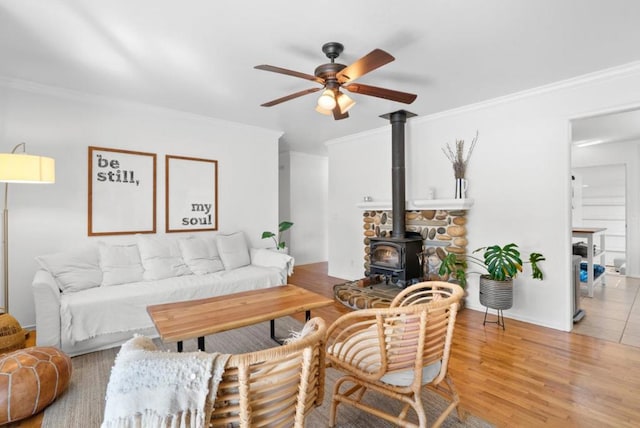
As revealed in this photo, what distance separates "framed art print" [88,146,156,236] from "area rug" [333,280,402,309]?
8.58 ft

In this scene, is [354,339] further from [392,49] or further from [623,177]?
[623,177]

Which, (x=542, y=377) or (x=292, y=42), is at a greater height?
(x=292, y=42)

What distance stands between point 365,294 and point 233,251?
1828 millimetres

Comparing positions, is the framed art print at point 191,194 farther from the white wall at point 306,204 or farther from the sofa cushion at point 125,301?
the white wall at point 306,204

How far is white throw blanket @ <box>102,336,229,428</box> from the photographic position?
0.91 m

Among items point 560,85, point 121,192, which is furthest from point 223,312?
point 560,85

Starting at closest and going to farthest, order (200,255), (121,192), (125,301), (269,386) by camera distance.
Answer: (269,386), (125,301), (121,192), (200,255)

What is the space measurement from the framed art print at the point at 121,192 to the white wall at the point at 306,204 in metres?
3.49

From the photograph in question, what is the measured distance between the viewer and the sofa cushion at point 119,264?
339 centimetres

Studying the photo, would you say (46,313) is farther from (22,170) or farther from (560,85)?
(560,85)

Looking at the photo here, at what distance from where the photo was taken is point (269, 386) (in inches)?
42.5

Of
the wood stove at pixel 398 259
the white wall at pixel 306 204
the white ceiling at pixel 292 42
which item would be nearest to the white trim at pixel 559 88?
the white ceiling at pixel 292 42

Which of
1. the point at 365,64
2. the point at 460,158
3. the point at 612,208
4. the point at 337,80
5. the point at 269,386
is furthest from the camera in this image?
the point at 612,208

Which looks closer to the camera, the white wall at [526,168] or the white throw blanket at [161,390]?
the white throw blanket at [161,390]
